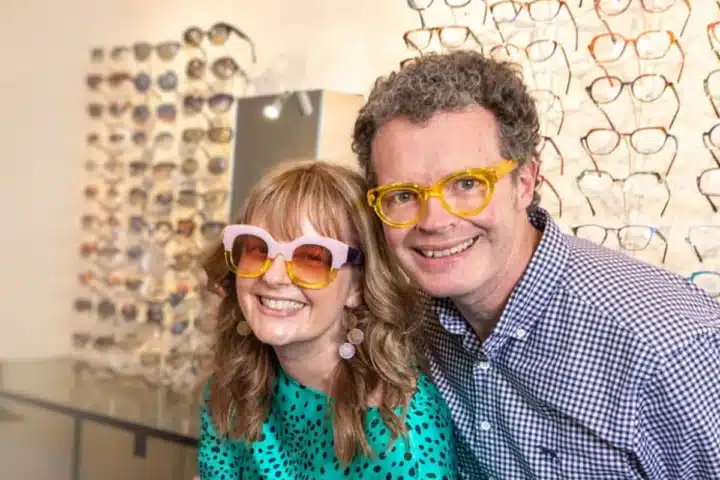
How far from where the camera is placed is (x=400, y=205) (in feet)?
4.03

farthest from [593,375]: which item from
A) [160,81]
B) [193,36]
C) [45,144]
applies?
[45,144]

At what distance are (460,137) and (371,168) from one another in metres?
0.20

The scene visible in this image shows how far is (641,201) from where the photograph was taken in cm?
192

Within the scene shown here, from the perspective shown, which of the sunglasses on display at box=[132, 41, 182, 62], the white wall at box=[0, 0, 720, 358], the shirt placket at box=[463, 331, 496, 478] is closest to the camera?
the shirt placket at box=[463, 331, 496, 478]

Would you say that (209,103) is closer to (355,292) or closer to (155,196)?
(155,196)

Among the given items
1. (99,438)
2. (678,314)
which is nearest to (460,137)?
(678,314)

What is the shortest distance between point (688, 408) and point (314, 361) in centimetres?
68

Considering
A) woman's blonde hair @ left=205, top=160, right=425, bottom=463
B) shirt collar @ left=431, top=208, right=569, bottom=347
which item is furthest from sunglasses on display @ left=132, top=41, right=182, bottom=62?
shirt collar @ left=431, top=208, right=569, bottom=347

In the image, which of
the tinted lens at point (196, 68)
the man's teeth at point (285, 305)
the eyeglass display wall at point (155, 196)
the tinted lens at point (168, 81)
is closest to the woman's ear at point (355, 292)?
the man's teeth at point (285, 305)

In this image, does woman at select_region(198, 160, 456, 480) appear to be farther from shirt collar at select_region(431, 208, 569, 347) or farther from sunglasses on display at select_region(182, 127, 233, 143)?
sunglasses on display at select_region(182, 127, 233, 143)

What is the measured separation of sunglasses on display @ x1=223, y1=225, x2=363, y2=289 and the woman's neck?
17 centimetres

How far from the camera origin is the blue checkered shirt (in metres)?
1.10

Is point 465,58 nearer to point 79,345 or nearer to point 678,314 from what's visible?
point 678,314

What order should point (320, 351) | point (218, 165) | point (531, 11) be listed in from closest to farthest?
point (320, 351)
point (531, 11)
point (218, 165)
